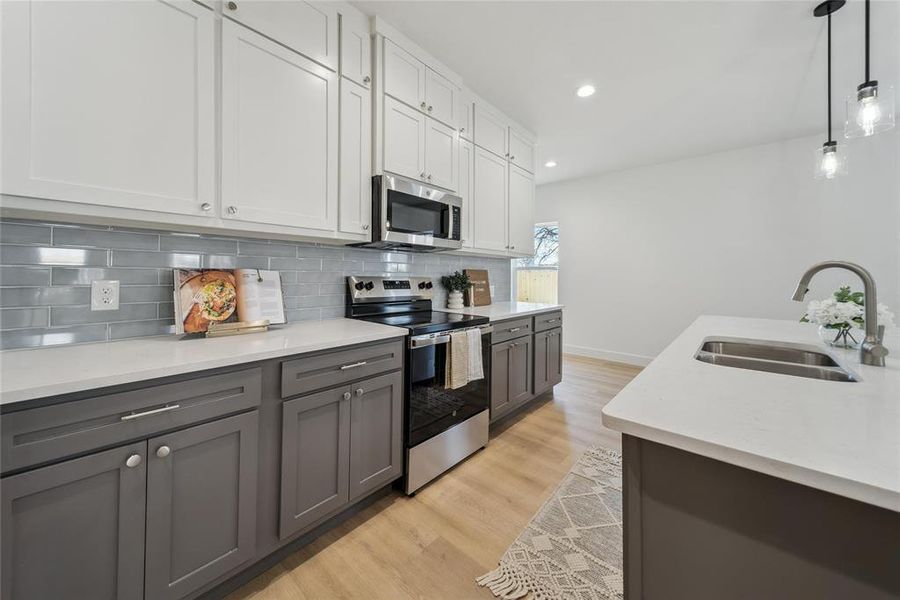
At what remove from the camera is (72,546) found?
910 mm

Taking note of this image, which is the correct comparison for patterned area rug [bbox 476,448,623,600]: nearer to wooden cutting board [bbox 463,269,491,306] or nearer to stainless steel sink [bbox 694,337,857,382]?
stainless steel sink [bbox 694,337,857,382]

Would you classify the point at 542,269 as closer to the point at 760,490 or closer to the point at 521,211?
the point at 521,211

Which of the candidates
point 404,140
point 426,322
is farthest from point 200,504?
point 404,140

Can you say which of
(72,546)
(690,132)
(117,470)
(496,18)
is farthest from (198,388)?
(690,132)

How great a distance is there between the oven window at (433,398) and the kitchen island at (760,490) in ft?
3.99

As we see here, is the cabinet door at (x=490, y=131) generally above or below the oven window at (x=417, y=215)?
above

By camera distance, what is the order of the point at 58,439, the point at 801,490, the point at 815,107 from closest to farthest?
the point at 801,490 → the point at 58,439 → the point at 815,107

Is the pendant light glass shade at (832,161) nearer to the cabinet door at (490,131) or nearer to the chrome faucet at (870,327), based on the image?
the chrome faucet at (870,327)

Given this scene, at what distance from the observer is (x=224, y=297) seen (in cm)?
158

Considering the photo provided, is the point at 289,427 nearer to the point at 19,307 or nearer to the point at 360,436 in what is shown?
the point at 360,436

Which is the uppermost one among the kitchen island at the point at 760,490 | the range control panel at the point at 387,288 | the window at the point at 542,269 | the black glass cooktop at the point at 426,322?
the window at the point at 542,269

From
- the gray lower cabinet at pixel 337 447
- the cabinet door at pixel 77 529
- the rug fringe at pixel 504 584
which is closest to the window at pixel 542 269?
the gray lower cabinet at pixel 337 447

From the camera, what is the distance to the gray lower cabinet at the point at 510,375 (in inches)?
97.3

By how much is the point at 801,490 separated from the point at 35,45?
230 cm
